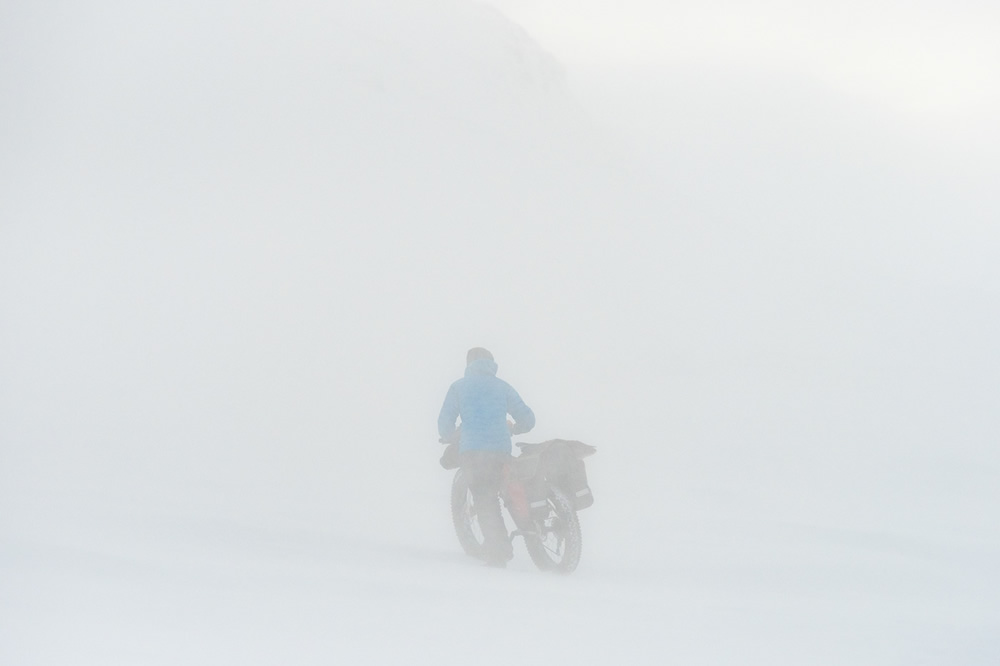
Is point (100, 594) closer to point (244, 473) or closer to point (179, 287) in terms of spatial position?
point (244, 473)

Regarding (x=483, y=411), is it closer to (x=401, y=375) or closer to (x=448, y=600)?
(x=448, y=600)

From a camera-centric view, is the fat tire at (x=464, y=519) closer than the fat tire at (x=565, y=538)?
No

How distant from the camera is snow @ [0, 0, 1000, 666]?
6.18 m

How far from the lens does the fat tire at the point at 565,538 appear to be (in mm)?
7691

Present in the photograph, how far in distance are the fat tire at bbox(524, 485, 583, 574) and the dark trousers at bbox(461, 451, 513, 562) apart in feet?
0.56

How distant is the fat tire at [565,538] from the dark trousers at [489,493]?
0.56 ft

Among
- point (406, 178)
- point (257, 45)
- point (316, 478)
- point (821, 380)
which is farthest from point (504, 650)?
point (257, 45)

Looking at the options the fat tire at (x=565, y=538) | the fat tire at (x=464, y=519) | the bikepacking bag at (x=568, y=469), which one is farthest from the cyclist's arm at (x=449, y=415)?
the fat tire at (x=565, y=538)

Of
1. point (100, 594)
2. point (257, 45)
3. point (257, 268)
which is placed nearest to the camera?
point (100, 594)

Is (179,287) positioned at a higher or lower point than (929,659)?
higher

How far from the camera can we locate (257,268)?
80.6ft

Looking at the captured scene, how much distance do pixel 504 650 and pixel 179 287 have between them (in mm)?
18873

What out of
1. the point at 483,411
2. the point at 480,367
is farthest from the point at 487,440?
the point at 480,367

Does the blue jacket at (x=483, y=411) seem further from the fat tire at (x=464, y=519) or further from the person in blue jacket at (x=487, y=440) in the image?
the fat tire at (x=464, y=519)
